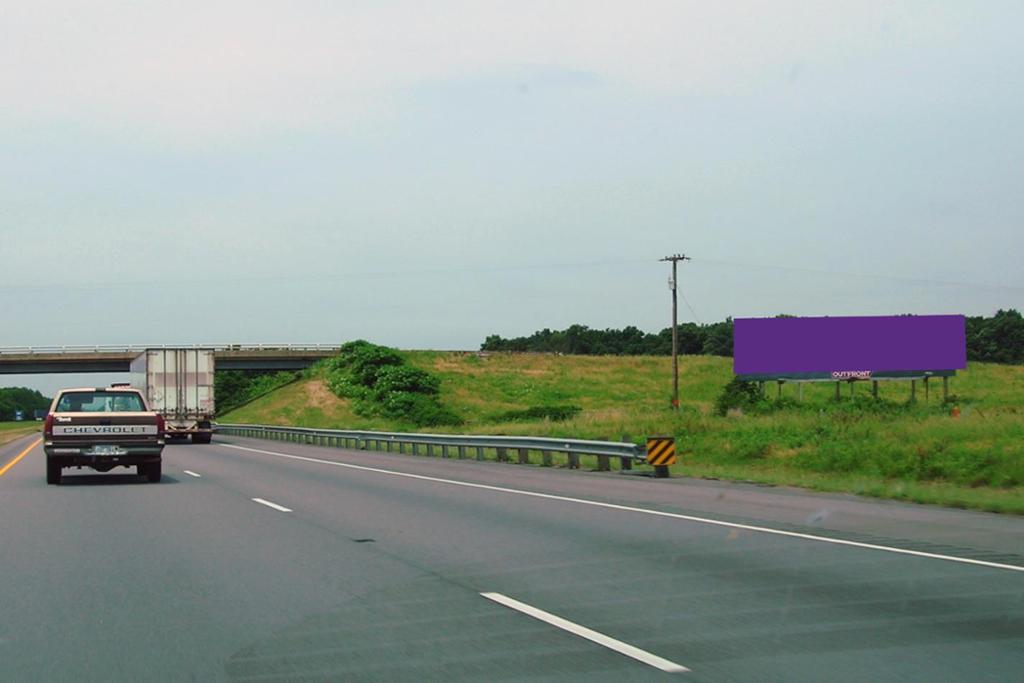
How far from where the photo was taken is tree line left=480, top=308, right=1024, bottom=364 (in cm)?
14275

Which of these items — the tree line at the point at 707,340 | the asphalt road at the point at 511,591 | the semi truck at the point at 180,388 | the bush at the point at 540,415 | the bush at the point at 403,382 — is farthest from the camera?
the tree line at the point at 707,340

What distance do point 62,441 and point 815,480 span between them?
1482 centimetres

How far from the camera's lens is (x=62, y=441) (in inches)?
852

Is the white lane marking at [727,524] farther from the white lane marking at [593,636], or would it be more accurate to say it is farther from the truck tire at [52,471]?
the truck tire at [52,471]

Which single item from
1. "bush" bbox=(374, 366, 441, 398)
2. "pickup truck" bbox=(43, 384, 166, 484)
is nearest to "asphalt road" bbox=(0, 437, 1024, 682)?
"pickup truck" bbox=(43, 384, 166, 484)

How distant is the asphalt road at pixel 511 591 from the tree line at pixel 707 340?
108 metres

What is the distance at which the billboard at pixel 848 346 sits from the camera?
170 ft

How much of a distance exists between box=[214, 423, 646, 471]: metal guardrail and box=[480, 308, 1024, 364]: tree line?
72715 millimetres

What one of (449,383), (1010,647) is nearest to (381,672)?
(1010,647)

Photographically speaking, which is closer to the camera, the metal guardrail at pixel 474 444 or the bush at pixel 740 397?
the metal guardrail at pixel 474 444

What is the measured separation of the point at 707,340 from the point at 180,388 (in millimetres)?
116677

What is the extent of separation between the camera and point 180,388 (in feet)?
164

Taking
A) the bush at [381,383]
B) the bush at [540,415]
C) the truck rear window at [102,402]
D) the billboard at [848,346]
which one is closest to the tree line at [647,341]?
the bush at [381,383]

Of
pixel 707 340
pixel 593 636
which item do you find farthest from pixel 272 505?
pixel 707 340
